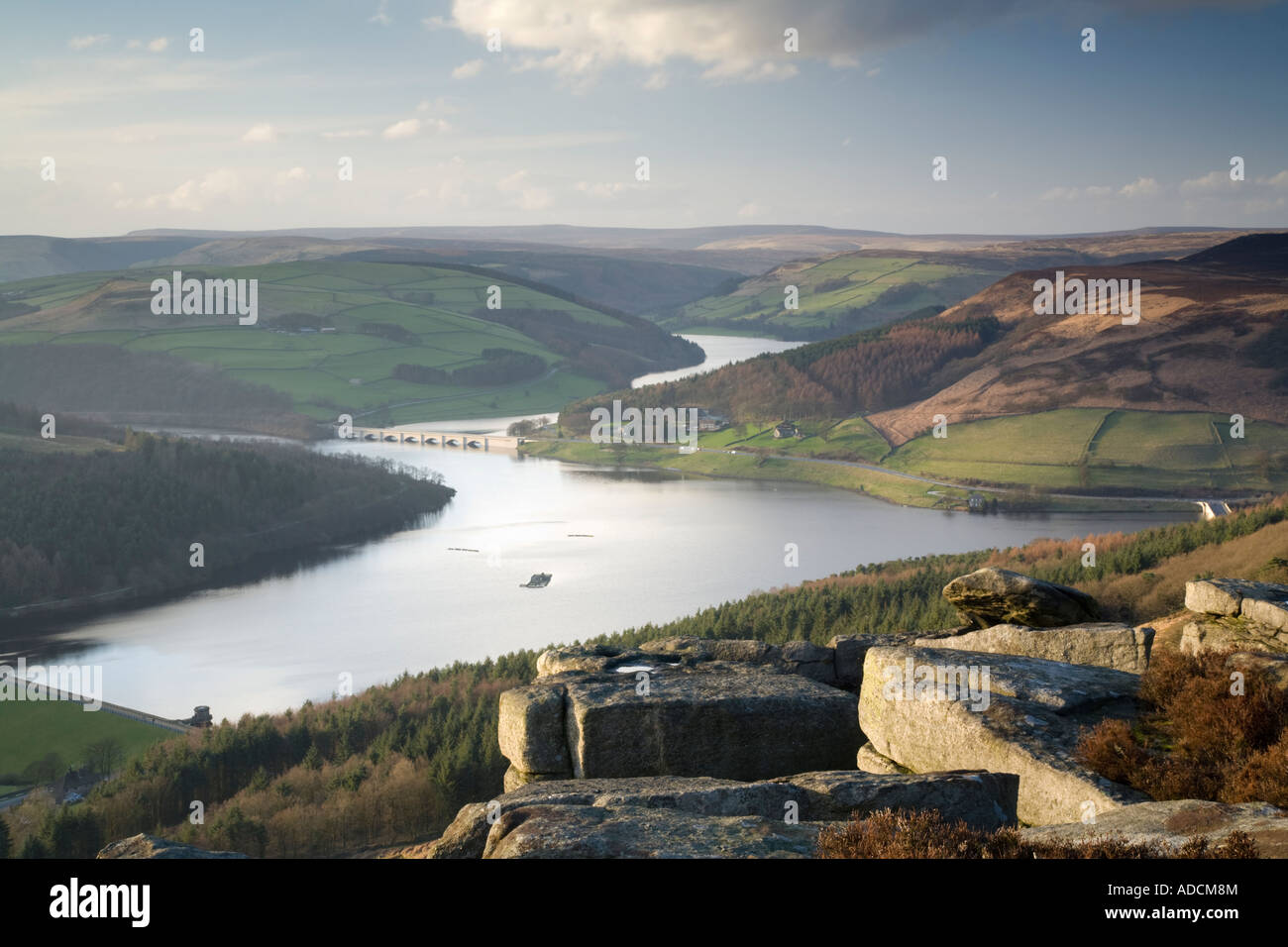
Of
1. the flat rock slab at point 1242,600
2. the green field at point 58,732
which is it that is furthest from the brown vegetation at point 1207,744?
the green field at point 58,732

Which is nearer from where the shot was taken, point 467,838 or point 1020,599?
point 467,838

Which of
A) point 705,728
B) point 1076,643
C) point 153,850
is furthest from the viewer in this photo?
point 1076,643

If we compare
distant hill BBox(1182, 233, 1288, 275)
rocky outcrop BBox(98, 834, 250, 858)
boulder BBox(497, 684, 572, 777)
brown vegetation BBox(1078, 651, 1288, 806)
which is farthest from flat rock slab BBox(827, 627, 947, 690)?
distant hill BBox(1182, 233, 1288, 275)

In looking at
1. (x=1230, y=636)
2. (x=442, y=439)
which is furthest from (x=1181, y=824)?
(x=442, y=439)

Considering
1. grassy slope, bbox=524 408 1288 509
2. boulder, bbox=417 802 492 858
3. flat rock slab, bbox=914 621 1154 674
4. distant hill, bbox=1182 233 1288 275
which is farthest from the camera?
distant hill, bbox=1182 233 1288 275

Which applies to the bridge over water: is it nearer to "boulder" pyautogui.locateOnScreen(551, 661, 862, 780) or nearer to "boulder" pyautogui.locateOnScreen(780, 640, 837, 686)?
"boulder" pyautogui.locateOnScreen(780, 640, 837, 686)

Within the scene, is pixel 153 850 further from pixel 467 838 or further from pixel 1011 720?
pixel 1011 720

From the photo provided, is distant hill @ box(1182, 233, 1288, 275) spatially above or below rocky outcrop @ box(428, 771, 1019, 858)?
above
